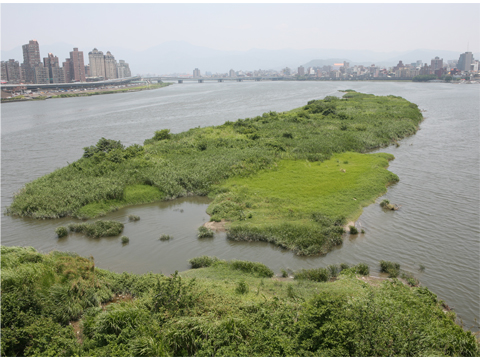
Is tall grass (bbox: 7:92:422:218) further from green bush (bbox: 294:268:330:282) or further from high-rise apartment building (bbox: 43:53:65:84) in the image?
high-rise apartment building (bbox: 43:53:65:84)

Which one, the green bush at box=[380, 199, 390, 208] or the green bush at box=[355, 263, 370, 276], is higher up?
the green bush at box=[380, 199, 390, 208]

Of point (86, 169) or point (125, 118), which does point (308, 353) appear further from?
point (125, 118)

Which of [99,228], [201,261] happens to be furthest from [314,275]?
[99,228]

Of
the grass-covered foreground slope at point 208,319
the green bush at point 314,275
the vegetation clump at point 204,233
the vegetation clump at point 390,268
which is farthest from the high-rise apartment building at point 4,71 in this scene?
the vegetation clump at point 390,268

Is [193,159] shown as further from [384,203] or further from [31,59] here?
[31,59]

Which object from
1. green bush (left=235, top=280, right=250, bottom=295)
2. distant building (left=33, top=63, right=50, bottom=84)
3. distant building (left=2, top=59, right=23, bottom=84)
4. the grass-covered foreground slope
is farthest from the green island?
distant building (left=2, top=59, right=23, bottom=84)
